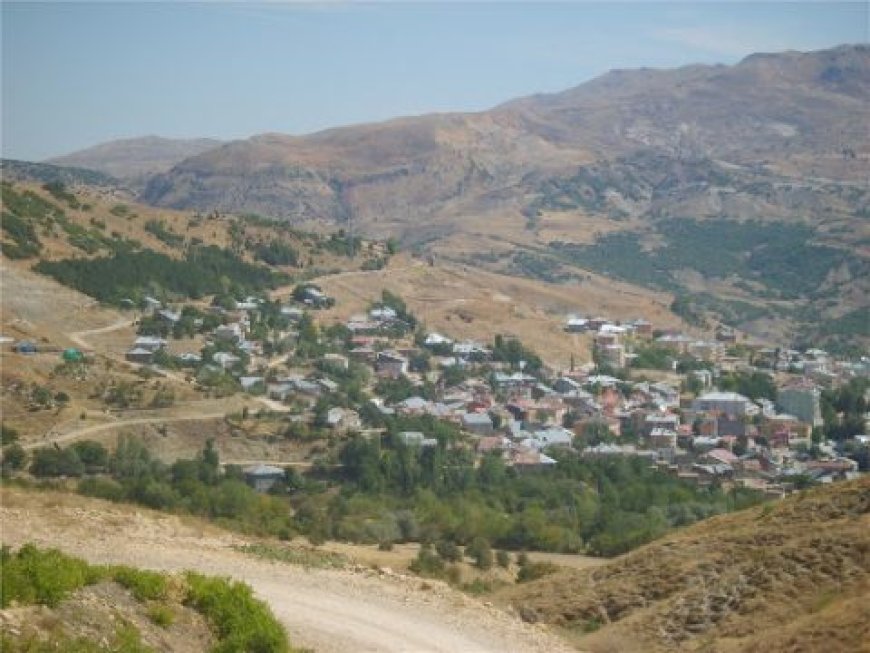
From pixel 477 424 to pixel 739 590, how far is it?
35118 mm

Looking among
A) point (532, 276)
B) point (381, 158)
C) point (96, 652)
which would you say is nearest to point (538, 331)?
point (532, 276)

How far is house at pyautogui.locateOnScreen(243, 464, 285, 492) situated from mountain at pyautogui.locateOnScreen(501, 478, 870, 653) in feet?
68.9

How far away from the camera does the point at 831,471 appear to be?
137 feet

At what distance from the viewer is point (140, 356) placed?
159 feet

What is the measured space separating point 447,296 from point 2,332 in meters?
33.1

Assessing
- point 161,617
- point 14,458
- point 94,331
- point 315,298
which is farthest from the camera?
point 315,298

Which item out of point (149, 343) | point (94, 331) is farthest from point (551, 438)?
point (94, 331)

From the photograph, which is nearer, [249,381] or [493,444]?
[493,444]

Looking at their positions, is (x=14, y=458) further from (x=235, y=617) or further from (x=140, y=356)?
(x=235, y=617)

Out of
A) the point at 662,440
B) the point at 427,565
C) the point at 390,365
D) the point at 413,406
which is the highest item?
the point at 427,565

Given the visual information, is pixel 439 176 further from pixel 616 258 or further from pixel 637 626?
pixel 637 626

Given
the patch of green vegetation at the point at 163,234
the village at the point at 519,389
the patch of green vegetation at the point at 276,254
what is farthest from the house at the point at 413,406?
the patch of green vegetation at the point at 163,234

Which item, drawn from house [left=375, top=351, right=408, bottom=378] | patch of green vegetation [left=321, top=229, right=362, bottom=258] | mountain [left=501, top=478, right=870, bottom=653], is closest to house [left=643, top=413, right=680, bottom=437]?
house [left=375, top=351, right=408, bottom=378]

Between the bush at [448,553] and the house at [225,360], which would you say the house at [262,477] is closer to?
the house at [225,360]
